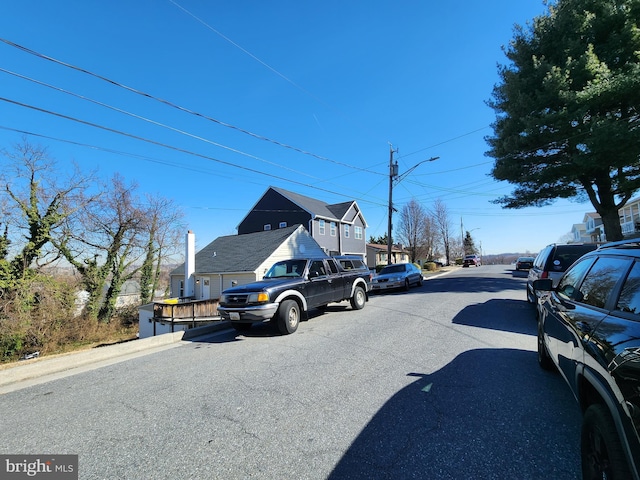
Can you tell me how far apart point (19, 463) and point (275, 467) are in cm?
239

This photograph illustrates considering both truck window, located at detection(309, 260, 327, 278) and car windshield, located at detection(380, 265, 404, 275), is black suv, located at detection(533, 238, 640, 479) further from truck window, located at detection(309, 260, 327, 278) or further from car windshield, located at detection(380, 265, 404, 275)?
car windshield, located at detection(380, 265, 404, 275)

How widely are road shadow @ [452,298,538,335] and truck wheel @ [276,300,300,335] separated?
3.93 metres

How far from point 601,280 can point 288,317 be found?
599 cm

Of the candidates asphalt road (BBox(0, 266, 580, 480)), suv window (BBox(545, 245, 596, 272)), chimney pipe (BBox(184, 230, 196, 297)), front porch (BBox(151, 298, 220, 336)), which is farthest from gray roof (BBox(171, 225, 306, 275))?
suv window (BBox(545, 245, 596, 272))

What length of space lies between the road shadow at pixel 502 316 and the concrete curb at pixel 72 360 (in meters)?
7.05

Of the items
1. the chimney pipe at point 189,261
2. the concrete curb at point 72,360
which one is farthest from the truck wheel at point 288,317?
the chimney pipe at point 189,261

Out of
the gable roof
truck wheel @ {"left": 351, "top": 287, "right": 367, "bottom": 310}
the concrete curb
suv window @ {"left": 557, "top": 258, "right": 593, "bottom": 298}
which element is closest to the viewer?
suv window @ {"left": 557, "top": 258, "right": 593, "bottom": 298}

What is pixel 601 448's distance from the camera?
189 cm

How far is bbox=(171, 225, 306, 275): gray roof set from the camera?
22.4 m

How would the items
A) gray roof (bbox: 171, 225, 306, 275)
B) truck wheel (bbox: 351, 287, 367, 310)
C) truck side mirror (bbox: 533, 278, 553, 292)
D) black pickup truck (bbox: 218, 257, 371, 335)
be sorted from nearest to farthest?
truck side mirror (bbox: 533, 278, 553, 292)
black pickup truck (bbox: 218, 257, 371, 335)
truck wheel (bbox: 351, 287, 367, 310)
gray roof (bbox: 171, 225, 306, 275)

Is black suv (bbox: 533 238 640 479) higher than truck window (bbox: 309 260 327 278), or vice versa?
truck window (bbox: 309 260 327 278)

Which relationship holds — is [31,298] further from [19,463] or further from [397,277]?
[397,277]

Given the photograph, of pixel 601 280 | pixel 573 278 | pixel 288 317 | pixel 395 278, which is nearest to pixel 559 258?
pixel 573 278

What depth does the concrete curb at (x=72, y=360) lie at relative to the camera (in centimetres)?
515
